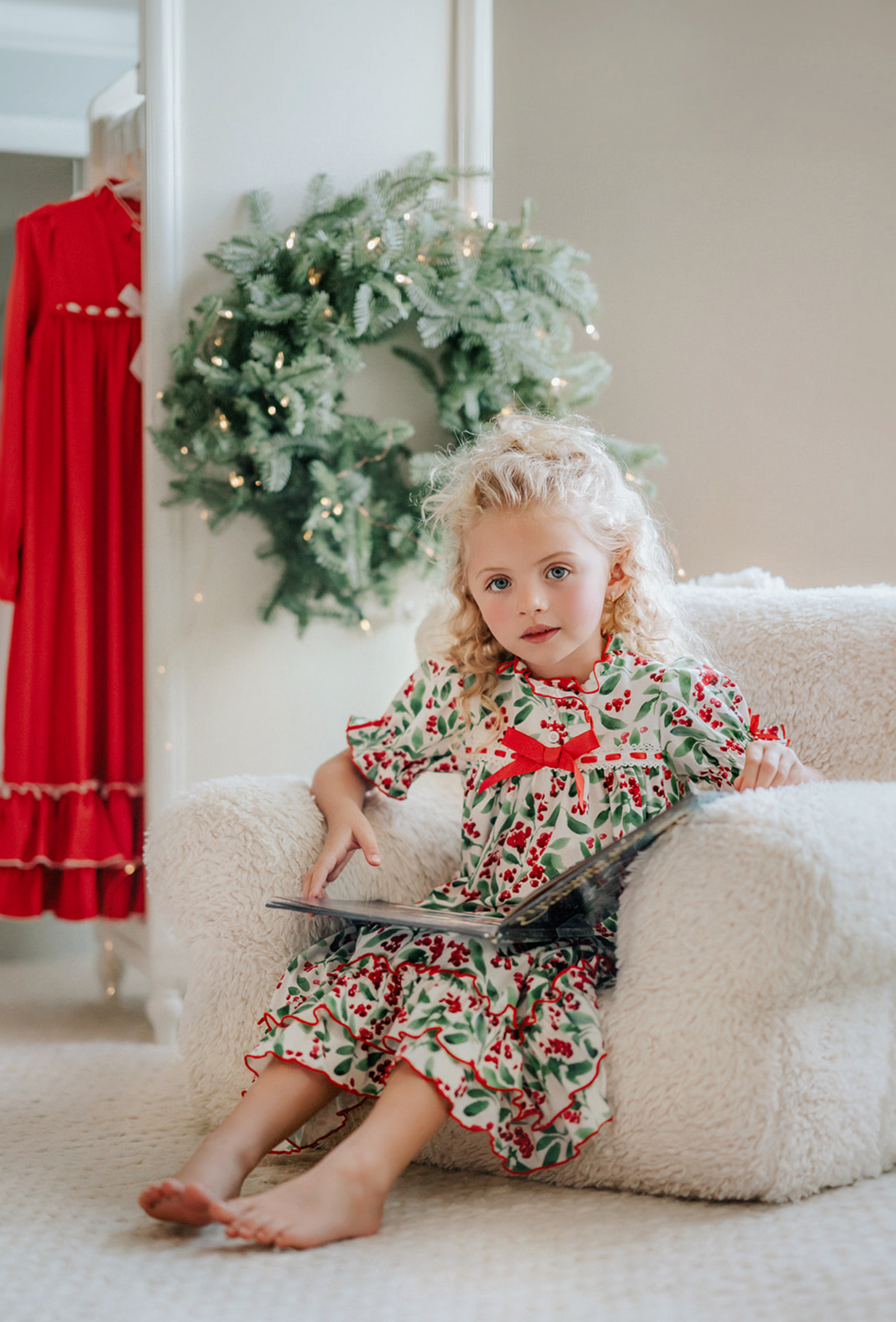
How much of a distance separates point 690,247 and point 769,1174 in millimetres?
1774

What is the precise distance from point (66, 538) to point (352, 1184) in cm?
138

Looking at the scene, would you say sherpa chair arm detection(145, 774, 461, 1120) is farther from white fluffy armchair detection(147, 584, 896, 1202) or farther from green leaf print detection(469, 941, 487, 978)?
green leaf print detection(469, 941, 487, 978)

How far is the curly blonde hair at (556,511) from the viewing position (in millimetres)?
1247

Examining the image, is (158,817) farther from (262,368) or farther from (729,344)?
(729,344)

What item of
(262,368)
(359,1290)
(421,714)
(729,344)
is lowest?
(359,1290)

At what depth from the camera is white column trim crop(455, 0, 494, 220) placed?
2059 millimetres

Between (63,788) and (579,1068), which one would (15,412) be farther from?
(579,1068)

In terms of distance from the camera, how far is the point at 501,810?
128cm

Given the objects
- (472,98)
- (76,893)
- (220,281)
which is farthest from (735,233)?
(76,893)

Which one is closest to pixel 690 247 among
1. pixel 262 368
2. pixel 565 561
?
pixel 262 368

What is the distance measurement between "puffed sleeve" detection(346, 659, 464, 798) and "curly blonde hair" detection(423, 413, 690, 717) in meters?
0.03

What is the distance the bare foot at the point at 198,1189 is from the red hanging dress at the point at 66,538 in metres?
1.01

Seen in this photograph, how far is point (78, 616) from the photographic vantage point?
1942 millimetres

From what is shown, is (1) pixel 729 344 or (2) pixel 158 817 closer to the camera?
(2) pixel 158 817
